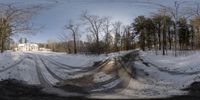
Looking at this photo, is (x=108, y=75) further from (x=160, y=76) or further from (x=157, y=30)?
(x=157, y=30)

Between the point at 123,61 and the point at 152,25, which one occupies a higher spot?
the point at 152,25

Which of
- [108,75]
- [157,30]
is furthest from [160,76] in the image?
[157,30]

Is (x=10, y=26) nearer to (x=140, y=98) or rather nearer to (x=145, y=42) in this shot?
(x=145, y=42)

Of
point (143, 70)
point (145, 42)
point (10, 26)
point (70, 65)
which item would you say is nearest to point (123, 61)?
point (143, 70)

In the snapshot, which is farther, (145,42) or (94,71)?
(145,42)

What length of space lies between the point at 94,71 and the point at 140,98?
18.0ft

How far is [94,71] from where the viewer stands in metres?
18.3

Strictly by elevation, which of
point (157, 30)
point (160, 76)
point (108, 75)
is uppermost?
point (157, 30)

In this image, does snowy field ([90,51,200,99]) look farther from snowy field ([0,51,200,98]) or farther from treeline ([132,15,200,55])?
treeline ([132,15,200,55])

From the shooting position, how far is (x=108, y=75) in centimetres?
1722

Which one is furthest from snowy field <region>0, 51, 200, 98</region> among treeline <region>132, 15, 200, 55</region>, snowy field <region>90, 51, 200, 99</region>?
treeline <region>132, 15, 200, 55</region>

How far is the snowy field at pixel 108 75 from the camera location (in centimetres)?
1545

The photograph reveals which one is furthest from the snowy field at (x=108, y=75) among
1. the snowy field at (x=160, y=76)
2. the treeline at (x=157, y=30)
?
the treeline at (x=157, y=30)

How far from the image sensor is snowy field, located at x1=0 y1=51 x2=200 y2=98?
15445mm
